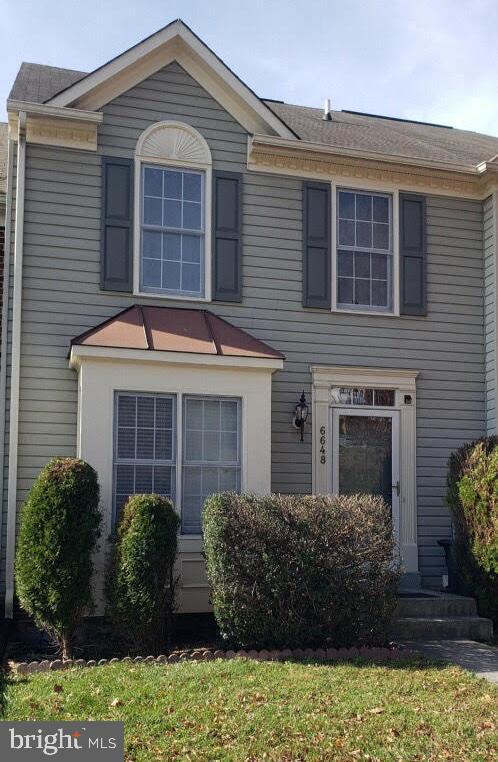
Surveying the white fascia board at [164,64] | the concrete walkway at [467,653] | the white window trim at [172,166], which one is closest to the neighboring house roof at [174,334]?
the white window trim at [172,166]

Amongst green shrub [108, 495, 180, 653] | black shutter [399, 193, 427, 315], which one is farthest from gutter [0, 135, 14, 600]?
black shutter [399, 193, 427, 315]

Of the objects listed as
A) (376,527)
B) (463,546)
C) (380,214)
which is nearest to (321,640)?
(376,527)

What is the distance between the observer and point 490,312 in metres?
11.7

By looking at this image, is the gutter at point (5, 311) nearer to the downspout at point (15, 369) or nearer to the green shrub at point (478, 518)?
the downspout at point (15, 369)

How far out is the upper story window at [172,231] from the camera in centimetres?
1059

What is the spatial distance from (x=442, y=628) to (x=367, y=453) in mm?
2597

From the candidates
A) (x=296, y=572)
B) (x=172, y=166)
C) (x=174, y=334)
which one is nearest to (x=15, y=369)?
(x=174, y=334)

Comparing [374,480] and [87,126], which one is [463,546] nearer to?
[374,480]

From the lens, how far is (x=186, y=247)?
1077 centimetres

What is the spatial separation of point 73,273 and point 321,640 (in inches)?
198

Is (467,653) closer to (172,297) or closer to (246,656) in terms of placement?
(246,656)

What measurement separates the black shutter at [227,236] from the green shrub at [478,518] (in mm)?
3422

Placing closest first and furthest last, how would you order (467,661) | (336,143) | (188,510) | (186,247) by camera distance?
1. (467,661)
2. (188,510)
3. (186,247)
4. (336,143)

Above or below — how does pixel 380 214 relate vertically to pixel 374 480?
above
